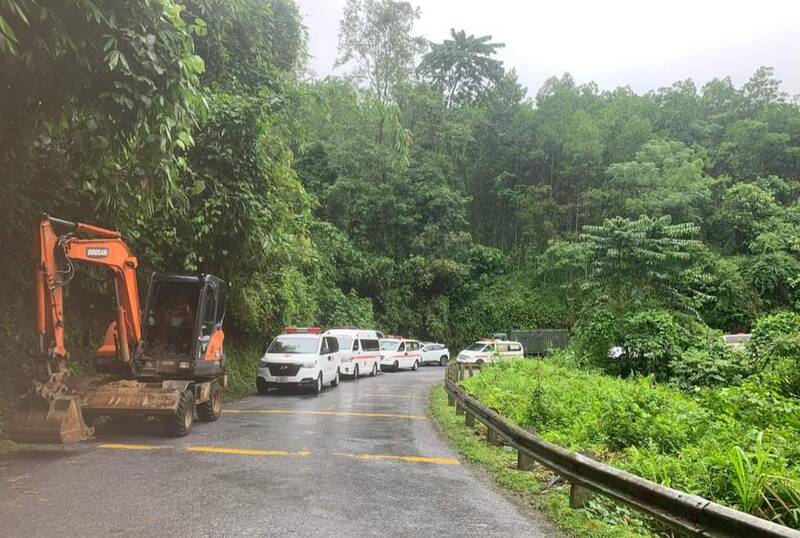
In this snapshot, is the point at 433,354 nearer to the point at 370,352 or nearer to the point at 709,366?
the point at 370,352

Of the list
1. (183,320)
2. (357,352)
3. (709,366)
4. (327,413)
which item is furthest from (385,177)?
(183,320)

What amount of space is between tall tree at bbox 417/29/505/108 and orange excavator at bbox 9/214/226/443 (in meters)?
45.5

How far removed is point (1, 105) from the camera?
7.06 m

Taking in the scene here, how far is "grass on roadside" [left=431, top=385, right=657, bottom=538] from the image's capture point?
5297mm

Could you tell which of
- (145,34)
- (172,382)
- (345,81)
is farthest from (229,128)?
(345,81)

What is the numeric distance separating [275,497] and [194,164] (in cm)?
850

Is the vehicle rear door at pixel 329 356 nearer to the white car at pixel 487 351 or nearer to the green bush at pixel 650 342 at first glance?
the green bush at pixel 650 342

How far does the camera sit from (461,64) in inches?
2152

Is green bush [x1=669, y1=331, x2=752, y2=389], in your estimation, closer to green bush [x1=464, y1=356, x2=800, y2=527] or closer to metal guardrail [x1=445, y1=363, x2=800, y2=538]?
green bush [x1=464, y1=356, x2=800, y2=527]

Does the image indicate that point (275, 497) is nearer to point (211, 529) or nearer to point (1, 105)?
point (211, 529)

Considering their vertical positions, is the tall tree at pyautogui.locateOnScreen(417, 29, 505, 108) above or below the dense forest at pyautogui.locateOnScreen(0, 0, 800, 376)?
above

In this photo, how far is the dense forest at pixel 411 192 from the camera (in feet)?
23.1

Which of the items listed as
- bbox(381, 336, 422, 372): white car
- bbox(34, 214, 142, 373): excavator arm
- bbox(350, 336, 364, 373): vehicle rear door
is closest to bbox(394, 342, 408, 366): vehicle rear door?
bbox(381, 336, 422, 372): white car

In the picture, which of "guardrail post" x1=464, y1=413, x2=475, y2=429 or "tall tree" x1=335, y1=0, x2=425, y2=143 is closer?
"guardrail post" x1=464, y1=413, x2=475, y2=429
